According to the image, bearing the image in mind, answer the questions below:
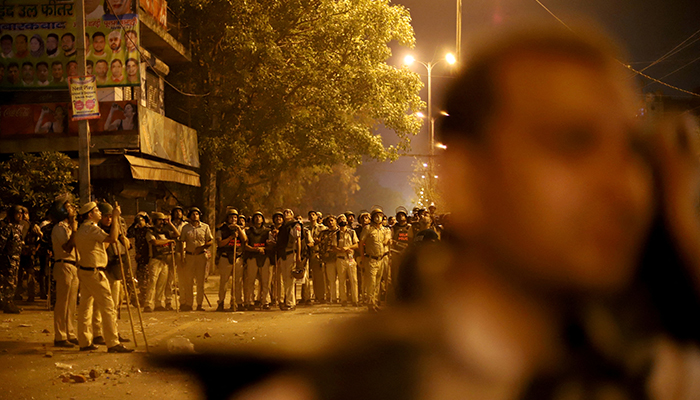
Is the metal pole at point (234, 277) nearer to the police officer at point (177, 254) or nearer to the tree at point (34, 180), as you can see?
the police officer at point (177, 254)

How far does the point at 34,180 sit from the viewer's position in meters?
14.7

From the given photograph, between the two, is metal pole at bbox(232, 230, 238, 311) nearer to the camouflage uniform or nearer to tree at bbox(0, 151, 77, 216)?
tree at bbox(0, 151, 77, 216)

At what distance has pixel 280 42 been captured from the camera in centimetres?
2248

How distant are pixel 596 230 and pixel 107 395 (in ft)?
23.5

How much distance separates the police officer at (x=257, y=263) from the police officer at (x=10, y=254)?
454 centimetres

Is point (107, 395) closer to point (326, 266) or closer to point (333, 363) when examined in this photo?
point (333, 363)

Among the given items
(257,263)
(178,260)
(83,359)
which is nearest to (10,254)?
(178,260)

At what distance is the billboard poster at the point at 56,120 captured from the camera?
17.7 m

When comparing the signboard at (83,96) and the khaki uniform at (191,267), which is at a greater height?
the signboard at (83,96)

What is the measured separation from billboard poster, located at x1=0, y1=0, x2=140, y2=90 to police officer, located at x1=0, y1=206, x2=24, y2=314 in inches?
197

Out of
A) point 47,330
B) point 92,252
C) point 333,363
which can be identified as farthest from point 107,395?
point 333,363

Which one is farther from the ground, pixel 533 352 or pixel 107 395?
pixel 533 352

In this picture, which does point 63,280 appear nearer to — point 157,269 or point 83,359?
point 83,359

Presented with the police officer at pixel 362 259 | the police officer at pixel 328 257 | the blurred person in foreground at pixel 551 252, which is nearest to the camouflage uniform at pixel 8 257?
the police officer at pixel 328 257
